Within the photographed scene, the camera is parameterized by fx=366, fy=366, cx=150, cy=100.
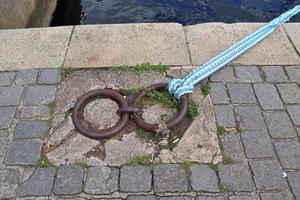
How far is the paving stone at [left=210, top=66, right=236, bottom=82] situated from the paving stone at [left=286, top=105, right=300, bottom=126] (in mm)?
681

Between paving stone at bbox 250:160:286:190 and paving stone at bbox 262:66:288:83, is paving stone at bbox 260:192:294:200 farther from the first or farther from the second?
paving stone at bbox 262:66:288:83

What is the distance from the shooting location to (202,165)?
3279 mm

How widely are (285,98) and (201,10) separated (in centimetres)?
399

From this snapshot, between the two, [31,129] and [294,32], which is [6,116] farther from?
[294,32]

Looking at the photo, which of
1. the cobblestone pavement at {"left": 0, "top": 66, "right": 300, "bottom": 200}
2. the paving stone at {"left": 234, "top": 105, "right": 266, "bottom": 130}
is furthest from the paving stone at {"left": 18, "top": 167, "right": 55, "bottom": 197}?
the paving stone at {"left": 234, "top": 105, "right": 266, "bottom": 130}

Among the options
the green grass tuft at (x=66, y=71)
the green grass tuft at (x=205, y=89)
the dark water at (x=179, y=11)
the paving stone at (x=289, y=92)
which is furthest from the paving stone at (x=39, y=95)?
the dark water at (x=179, y=11)

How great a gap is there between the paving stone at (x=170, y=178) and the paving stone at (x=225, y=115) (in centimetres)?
69

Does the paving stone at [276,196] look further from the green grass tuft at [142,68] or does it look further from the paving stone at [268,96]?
the green grass tuft at [142,68]

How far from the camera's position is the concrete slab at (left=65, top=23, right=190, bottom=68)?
4340mm

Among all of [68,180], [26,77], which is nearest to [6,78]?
[26,77]

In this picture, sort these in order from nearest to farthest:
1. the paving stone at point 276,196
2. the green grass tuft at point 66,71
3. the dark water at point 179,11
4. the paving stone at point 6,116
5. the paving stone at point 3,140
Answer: the paving stone at point 276,196 → the paving stone at point 3,140 → the paving stone at point 6,116 → the green grass tuft at point 66,71 → the dark water at point 179,11

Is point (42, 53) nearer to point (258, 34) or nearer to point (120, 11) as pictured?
point (258, 34)

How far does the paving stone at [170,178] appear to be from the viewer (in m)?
3.12

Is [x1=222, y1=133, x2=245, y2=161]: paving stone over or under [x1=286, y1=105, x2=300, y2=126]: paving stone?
over
